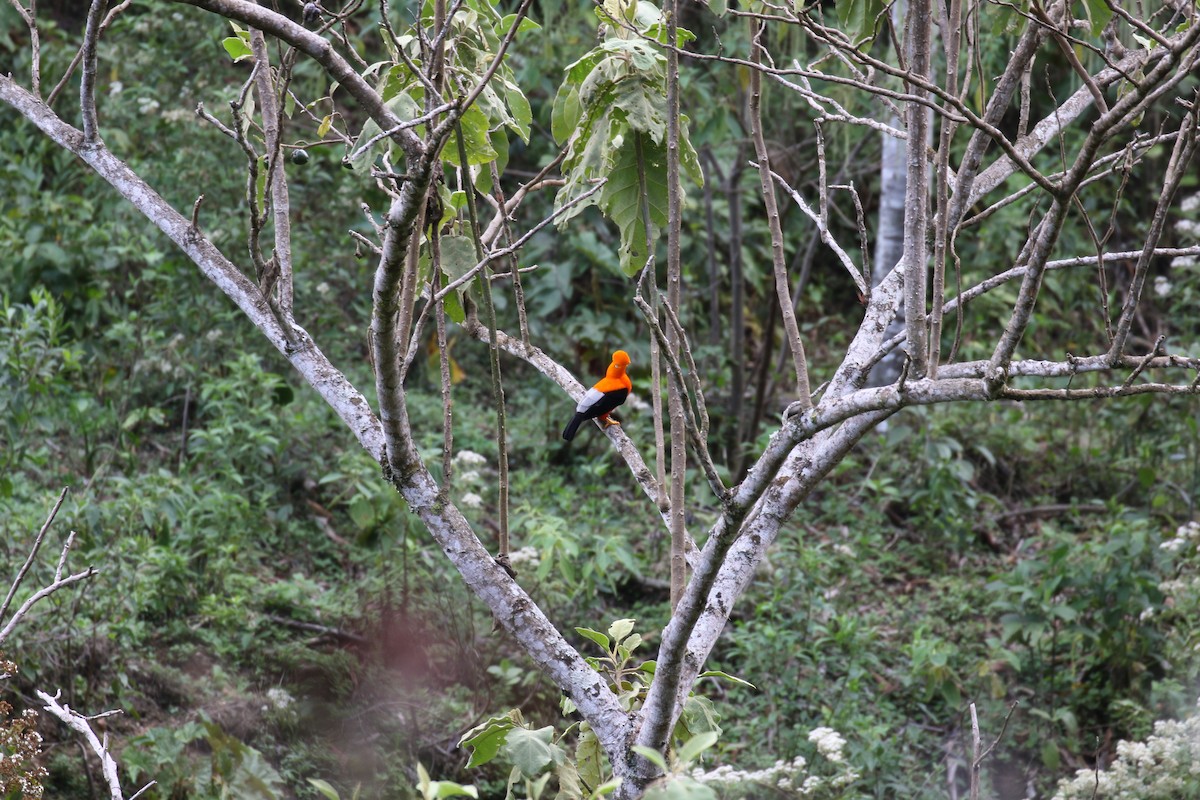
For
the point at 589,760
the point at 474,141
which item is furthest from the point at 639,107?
the point at 589,760

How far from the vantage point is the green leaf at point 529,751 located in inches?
82.9

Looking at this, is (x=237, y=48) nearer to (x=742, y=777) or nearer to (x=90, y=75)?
(x=90, y=75)

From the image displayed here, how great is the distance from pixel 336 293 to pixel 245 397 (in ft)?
4.58

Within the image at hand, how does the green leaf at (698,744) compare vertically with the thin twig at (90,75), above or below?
below

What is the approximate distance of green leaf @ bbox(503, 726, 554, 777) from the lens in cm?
211

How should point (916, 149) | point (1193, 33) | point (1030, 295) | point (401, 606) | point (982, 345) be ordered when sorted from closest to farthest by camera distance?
point (1193, 33), point (1030, 295), point (916, 149), point (401, 606), point (982, 345)

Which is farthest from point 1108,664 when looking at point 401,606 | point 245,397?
point 245,397

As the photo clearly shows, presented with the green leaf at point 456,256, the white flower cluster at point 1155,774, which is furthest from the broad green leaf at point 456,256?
the white flower cluster at point 1155,774

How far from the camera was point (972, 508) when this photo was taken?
A: 6.02 metres

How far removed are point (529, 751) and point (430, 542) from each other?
299cm

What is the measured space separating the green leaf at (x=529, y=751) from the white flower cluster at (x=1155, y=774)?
204 centimetres

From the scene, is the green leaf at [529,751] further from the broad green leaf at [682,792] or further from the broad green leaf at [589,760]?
the broad green leaf at [682,792]

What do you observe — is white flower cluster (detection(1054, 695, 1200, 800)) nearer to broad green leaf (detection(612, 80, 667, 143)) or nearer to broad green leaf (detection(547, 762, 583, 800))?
broad green leaf (detection(547, 762, 583, 800))

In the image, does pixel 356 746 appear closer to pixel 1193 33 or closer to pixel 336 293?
pixel 336 293
